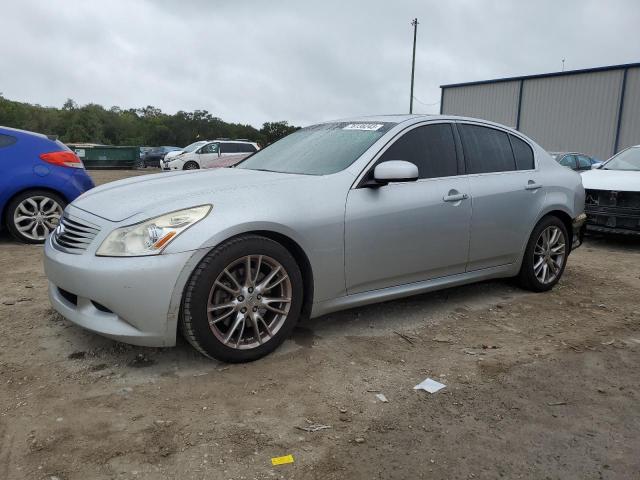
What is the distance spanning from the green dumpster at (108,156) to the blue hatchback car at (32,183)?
878 inches

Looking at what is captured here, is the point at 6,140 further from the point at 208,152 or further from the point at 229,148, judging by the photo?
the point at 208,152

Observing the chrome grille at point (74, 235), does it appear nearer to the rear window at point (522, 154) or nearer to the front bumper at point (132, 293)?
the front bumper at point (132, 293)

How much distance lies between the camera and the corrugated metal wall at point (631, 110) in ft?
77.0

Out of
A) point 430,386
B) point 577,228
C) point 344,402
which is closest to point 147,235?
point 344,402

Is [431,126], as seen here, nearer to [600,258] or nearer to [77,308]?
[77,308]

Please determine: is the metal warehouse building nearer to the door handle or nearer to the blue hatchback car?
the door handle

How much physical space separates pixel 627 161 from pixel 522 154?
15.2 ft

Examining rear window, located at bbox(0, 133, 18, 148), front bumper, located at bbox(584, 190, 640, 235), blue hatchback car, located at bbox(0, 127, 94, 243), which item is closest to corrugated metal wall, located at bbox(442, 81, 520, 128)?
front bumper, located at bbox(584, 190, 640, 235)

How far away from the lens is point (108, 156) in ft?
92.9

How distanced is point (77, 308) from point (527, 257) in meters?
3.63

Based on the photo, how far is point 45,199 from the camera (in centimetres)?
645

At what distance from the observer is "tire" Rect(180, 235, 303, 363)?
2.97m

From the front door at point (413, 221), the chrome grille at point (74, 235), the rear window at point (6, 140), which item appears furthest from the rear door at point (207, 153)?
the chrome grille at point (74, 235)

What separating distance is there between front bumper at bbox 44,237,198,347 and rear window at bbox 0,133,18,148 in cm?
418
